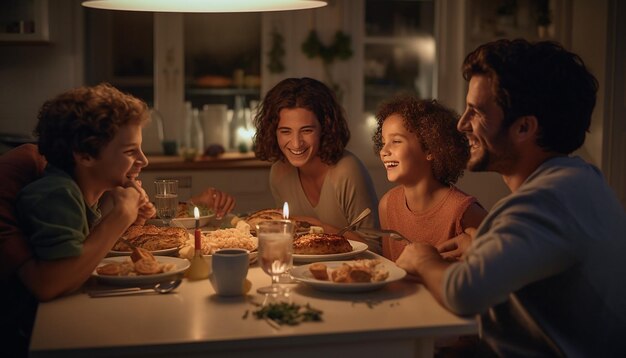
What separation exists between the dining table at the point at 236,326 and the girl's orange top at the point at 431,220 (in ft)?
2.62

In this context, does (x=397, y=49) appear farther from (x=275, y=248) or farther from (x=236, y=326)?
(x=236, y=326)

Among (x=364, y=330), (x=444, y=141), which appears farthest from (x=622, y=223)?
(x=444, y=141)

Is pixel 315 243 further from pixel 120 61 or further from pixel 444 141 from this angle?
pixel 120 61

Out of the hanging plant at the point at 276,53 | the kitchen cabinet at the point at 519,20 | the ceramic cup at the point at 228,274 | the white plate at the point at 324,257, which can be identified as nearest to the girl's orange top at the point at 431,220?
the white plate at the point at 324,257

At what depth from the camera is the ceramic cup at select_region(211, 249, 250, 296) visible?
1669 mm

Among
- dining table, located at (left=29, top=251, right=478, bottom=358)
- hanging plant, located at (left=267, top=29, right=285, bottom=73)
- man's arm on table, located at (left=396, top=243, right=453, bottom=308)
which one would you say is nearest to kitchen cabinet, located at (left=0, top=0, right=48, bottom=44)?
hanging plant, located at (left=267, top=29, right=285, bottom=73)

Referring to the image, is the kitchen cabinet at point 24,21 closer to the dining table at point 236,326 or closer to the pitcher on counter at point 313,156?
the pitcher on counter at point 313,156

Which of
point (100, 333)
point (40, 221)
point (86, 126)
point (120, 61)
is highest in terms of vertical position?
point (120, 61)

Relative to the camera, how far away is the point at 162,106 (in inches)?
194

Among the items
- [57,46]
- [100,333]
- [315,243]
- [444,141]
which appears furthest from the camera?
[57,46]

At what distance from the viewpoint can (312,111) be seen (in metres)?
2.96

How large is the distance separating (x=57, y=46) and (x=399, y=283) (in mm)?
3564

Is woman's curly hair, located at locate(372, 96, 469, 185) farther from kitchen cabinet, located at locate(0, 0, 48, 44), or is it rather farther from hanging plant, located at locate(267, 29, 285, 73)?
kitchen cabinet, located at locate(0, 0, 48, 44)

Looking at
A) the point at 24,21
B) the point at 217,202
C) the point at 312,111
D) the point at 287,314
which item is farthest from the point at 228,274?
the point at 24,21
